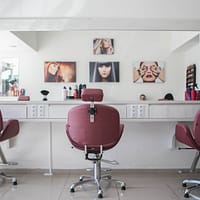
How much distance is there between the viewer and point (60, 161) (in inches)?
135

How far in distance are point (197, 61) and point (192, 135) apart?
6.06ft

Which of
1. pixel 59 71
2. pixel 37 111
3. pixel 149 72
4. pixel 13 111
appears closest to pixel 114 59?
pixel 149 72

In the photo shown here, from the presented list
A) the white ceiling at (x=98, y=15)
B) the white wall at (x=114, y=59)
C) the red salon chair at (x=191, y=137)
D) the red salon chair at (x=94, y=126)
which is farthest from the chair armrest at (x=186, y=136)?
the white wall at (x=114, y=59)

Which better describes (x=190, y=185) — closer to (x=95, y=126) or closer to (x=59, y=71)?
(x=95, y=126)

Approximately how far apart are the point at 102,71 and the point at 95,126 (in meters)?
2.86

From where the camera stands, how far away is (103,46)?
5309mm

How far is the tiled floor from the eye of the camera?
258 cm

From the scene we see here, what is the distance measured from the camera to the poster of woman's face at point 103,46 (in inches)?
192

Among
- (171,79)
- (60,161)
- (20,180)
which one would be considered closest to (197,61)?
(171,79)

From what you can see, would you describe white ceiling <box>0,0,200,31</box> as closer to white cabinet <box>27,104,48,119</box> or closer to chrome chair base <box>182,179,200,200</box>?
white cabinet <box>27,104,48,119</box>

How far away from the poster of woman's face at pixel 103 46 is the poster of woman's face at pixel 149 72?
0.57m

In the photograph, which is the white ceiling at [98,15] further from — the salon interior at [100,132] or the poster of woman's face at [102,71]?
the poster of woman's face at [102,71]

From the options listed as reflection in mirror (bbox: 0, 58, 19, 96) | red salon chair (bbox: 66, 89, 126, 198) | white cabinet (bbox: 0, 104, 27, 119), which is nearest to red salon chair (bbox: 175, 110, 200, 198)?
red salon chair (bbox: 66, 89, 126, 198)

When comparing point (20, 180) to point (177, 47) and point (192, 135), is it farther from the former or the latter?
point (177, 47)
